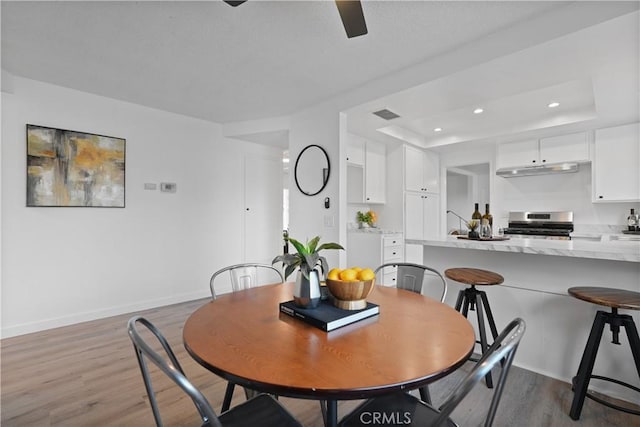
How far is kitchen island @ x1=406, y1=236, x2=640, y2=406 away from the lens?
1836 millimetres

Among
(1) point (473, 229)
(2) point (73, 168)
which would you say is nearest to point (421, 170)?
(1) point (473, 229)

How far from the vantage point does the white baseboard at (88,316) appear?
279cm

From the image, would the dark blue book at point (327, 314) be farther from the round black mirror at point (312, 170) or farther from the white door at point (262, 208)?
the white door at point (262, 208)

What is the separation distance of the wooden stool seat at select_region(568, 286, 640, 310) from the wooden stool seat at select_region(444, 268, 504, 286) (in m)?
0.40

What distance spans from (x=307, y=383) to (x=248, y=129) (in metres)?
3.83

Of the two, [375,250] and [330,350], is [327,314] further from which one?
[375,250]

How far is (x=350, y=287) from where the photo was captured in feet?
4.04

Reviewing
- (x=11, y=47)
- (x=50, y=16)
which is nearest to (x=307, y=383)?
(x=50, y=16)

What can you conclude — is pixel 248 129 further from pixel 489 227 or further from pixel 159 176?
pixel 489 227

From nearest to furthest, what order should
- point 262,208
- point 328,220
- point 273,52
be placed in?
point 273,52 < point 328,220 < point 262,208

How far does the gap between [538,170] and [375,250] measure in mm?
2711

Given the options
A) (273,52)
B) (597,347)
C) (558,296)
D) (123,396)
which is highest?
(273,52)

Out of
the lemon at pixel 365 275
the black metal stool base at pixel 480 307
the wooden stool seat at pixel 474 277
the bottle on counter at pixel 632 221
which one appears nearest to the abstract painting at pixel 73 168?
the lemon at pixel 365 275

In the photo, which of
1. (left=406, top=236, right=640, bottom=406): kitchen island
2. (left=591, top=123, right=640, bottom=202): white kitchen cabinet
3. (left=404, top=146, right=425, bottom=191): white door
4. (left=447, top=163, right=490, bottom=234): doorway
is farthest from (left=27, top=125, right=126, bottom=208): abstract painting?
(left=447, top=163, right=490, bottom=234): doorway
